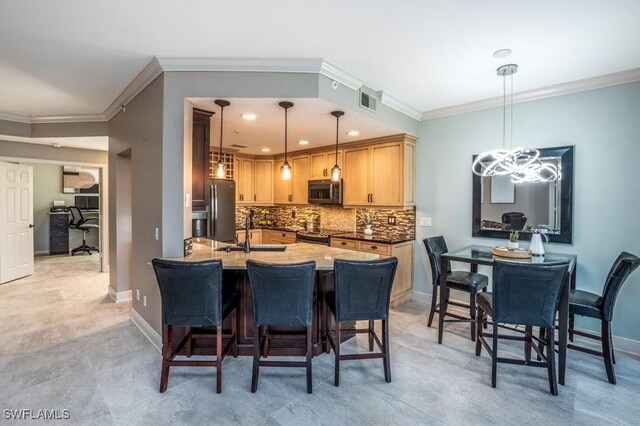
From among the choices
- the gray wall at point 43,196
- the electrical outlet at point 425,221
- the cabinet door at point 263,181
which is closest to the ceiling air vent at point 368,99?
the electrical outlet at point 425,221

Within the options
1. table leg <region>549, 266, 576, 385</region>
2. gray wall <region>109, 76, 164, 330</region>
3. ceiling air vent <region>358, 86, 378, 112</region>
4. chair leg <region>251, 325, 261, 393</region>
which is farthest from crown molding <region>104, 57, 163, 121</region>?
table leg <region>549, 266, 576, 385</region>

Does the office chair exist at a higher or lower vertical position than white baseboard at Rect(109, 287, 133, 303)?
higher

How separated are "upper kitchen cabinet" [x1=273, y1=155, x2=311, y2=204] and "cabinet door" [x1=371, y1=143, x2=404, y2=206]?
1401mm

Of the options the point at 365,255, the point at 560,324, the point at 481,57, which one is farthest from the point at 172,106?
the point at 560,324

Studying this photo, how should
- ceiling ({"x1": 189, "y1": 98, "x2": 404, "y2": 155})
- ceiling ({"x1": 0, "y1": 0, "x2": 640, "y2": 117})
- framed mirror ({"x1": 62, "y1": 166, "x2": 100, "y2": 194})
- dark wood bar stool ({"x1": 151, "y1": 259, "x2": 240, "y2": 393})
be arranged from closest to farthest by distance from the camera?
ceiling ({"x1": 0, "y1": 0, "x2": 640, "y2": 117}) < dark wood bar stool ({"x1": 151, "y1": 259, "x2": 240, "y2": 393}) < ceiling ({"x1": 189, "y1": 98, "x2": 404, "y2": 155}) < framed mirror ({"x1": 62, "y1": 166, "x2": 100, "y2": 194})

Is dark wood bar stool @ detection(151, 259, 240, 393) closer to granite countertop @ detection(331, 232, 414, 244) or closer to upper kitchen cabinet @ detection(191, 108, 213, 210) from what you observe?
upper kitchen cabinet @ detection(191, 108, 213, 210)

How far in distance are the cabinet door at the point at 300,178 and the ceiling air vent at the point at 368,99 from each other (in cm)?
220

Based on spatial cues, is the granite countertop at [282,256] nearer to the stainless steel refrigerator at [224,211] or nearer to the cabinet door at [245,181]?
the stainless steel refrigerator at [224,211]

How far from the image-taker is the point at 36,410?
215 centimetres

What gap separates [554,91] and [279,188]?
4430 mm

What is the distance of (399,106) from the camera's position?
13.3 feet

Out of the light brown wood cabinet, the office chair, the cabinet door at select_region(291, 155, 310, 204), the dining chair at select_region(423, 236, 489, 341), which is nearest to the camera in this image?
the dining chair at select_region(423, 236, 489, 341)

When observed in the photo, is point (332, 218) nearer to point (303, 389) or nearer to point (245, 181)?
point (245, 181)

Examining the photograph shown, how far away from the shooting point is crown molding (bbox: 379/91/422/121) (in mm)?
3756
